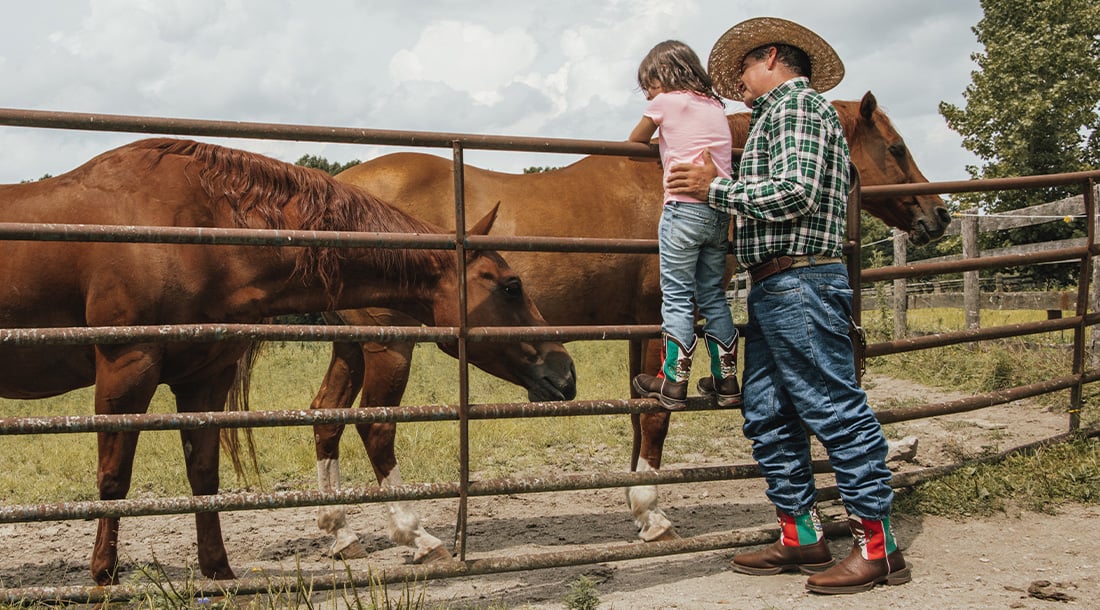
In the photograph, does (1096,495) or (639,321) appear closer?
(1096,495)

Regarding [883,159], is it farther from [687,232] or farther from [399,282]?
[399,282]

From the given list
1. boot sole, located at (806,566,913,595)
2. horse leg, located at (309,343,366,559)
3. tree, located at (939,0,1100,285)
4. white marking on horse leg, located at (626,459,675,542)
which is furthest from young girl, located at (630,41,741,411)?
tree, located at (939,0,1100,285)

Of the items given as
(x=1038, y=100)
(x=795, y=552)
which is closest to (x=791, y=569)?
(x=795, y=552)

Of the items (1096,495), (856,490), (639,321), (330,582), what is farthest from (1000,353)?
(330,582)

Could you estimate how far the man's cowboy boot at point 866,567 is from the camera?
3.25 m

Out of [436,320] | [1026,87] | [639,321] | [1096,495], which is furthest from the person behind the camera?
[1026,87]

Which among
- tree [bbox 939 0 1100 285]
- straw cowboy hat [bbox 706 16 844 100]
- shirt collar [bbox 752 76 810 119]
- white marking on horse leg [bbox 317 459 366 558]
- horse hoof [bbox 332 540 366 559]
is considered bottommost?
horse hoof [bbox 332 540 366 559]

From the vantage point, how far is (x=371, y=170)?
5.11 metres

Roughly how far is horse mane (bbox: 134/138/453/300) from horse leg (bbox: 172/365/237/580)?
2.72ft

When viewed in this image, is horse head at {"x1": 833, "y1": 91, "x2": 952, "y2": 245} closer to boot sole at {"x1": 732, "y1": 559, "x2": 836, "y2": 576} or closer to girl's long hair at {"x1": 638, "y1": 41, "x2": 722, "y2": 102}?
girl's long hair at {"x1": 638, "y1": 41, "x2": 722, "y2": 102}

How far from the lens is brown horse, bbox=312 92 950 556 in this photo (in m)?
4.78

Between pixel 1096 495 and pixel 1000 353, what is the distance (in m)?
4.45

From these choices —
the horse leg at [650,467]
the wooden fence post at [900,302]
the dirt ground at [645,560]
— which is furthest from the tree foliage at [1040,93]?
the horse leg at [650,467]

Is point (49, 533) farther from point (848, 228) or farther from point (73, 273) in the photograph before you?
point (848, 228)
